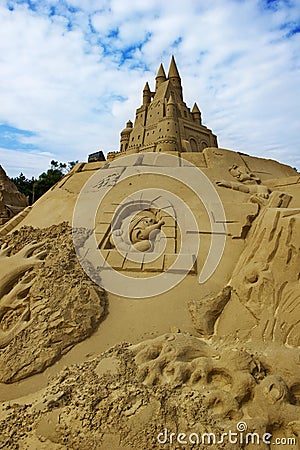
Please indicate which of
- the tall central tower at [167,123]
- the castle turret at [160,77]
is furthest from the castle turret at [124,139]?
the castle turret at [160,77]

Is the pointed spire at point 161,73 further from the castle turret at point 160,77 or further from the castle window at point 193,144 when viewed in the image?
the castle window at point 193,144

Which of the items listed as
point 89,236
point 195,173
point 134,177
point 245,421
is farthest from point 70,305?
point 195,173

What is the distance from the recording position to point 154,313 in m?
3.86

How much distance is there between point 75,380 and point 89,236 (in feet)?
7.66

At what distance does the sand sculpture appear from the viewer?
8.04 ft

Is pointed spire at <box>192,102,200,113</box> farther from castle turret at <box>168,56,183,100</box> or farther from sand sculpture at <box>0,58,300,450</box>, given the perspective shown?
sand sculpture at <box>0,58,300,450</box>

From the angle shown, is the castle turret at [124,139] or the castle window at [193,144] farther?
the castle turret at [124,139]

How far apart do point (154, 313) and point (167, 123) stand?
11.2 metres

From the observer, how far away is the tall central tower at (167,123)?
1370cm

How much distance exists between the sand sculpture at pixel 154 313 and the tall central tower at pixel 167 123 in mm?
7320

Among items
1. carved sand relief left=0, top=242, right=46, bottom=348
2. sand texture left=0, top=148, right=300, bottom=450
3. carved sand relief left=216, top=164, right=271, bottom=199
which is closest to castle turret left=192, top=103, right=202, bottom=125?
carved sand relief left=216, top=164, right=271, bottom=199

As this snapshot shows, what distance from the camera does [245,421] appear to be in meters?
2.36

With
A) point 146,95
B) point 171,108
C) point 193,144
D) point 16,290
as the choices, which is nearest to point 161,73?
point 146,95

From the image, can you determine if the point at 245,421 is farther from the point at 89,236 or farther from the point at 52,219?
the point at 52,219
